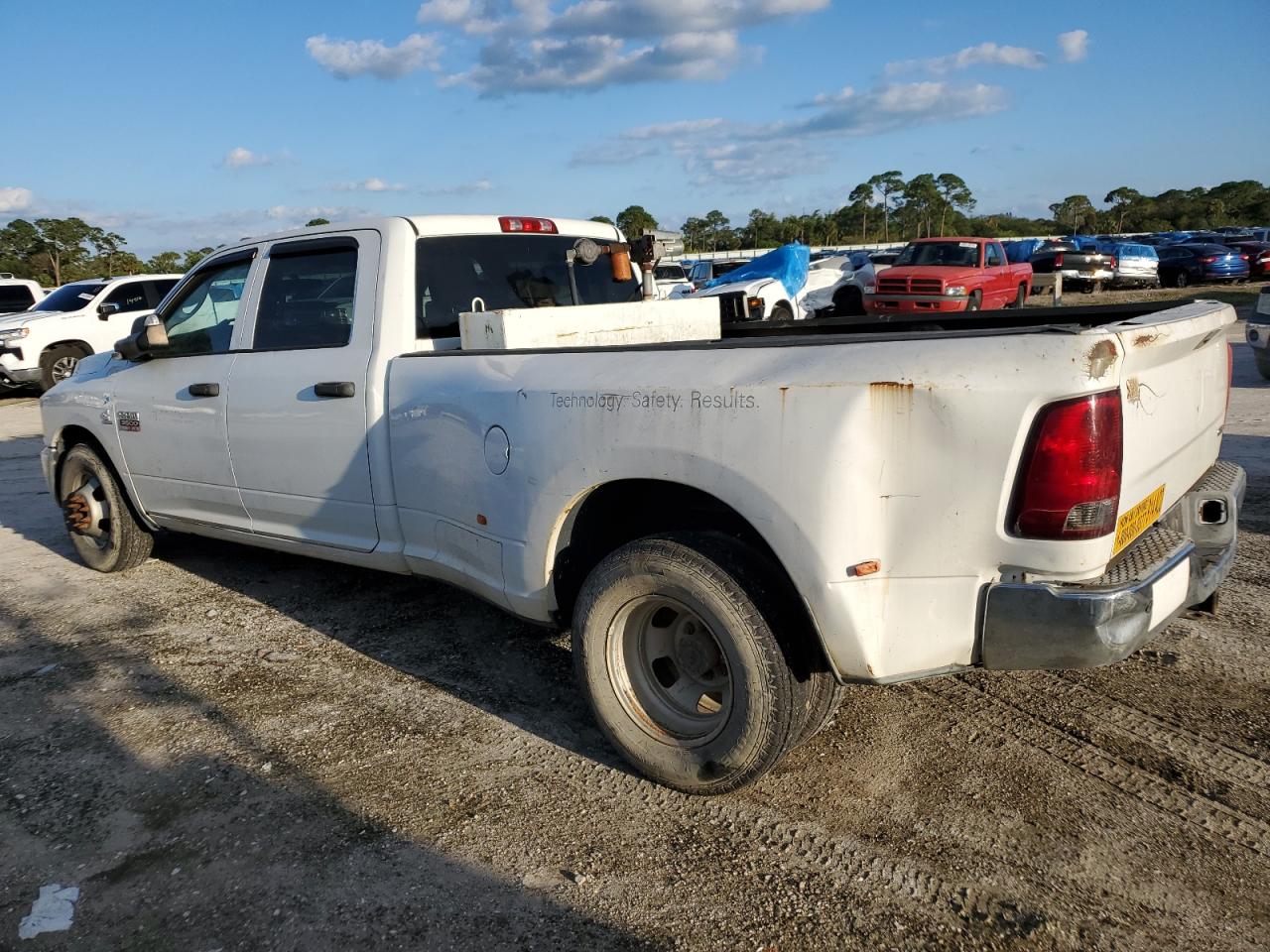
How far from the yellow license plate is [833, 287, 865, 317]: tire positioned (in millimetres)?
16287

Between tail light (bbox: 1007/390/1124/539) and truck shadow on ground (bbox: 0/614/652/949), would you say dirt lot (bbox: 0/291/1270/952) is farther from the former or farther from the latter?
tail light (bbox: 1007/390/1124/539)

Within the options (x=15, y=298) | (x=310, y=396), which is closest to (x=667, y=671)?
(x=310, y=396)

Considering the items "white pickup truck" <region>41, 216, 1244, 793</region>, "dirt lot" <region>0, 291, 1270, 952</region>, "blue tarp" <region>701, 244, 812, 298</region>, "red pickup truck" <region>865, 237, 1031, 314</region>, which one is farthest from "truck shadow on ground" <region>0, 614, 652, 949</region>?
"red pickup truck" <region>865, 237, 1031, 314</region>

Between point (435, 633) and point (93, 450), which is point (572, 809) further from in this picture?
point (93, 450)

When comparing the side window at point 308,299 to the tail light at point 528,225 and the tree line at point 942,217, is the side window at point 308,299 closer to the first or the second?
the tail light at point 528,225

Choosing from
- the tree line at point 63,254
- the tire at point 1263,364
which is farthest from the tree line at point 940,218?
the tire at point 1263,364

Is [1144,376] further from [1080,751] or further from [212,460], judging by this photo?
[212,460]

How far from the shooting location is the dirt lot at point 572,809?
2.52 m

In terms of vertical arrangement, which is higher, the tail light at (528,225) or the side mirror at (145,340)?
the tail light at (528,225)

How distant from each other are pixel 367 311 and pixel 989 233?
258ft

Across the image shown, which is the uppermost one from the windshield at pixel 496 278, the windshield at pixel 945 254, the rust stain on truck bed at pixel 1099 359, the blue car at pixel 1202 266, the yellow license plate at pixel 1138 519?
the windshield at pixel 496 278

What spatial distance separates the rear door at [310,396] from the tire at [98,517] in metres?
1.47

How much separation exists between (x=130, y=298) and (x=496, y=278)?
13.6 m

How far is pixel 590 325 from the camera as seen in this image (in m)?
4.20
